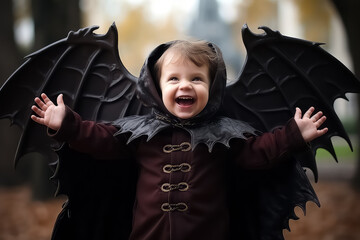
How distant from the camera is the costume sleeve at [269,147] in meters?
2.33

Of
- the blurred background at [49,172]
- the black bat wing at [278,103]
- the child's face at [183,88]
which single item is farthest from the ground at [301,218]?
the child's face at [183,88]

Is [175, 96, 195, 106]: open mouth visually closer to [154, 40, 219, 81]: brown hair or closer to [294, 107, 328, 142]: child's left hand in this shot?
→ [154, 40, 219, 81]: brown hair

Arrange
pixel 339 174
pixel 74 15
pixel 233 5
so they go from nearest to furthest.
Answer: pixel 74 15 < pixel 339 174 < pixel 233 5

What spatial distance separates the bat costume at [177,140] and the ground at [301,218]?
3410mm

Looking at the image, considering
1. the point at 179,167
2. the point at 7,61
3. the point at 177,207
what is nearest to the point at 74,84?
the point at 179,167

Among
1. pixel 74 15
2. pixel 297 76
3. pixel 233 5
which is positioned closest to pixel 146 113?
pixel 297 76

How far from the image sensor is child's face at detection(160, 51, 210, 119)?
7.93ft

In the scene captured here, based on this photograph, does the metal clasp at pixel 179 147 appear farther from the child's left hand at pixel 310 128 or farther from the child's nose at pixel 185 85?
the child's left hand at pixel 310 128

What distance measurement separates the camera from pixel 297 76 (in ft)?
9.02

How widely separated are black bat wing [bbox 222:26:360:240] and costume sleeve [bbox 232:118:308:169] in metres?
0.23

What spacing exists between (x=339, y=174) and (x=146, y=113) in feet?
32.5

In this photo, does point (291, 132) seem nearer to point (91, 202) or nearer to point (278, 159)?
point (278, 159)

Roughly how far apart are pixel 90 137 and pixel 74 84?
1.85 feet

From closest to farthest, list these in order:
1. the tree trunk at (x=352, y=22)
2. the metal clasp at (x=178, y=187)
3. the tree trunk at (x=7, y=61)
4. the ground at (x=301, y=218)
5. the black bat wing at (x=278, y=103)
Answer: the metal clasp at (x=178, y=187) < the black bat wing at (x=278, y=103) < the ground at (x=301, y=218) < the tree trunk at (x=352, y=22) < the tree trunk at (x=7, y=61)
